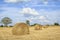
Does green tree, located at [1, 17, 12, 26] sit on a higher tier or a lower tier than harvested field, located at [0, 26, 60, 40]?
higher

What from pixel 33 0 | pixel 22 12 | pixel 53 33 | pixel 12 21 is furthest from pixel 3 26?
pixel 53 33

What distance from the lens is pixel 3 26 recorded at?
2.09m

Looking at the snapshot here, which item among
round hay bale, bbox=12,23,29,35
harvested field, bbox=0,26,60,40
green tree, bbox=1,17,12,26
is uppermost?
green tree, bbox=1,17,12,26

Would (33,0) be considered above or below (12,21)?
above

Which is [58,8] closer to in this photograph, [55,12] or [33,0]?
[55,12]

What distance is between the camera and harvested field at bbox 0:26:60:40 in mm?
2062

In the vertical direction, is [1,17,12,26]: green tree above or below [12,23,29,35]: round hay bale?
above

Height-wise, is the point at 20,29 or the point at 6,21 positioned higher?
the point at 6,21

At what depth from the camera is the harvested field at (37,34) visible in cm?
206

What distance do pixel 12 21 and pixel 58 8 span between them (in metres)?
0.67

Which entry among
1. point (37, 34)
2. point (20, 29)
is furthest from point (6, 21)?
point (37, 34)

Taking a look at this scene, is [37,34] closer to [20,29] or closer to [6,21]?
[20,29]

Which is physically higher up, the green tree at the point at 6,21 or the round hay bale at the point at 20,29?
the green tree at the point at 6,21

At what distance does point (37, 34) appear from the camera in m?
2.11
